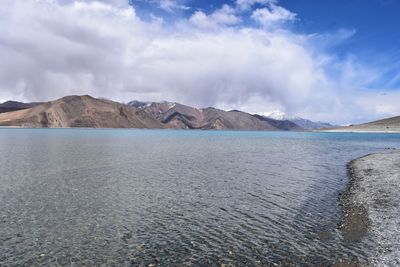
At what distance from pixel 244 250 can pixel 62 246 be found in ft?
28.1

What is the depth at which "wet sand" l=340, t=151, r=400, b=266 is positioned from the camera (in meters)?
14.3

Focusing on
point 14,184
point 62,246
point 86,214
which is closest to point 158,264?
point 62,246

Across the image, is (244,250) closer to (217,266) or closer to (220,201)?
(217,266)

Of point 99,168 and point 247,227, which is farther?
point 99,168

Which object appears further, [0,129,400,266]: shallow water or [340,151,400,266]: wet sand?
[340,151,400,266]: wet sand

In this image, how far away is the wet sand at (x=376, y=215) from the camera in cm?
1431

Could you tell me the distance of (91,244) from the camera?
48.6ft

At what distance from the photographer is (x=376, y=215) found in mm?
19641

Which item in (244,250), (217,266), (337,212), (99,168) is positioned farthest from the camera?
(99,168)

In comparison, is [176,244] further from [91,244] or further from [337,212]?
[337,212]

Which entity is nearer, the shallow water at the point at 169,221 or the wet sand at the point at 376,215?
the shallow water at the point at 169,221

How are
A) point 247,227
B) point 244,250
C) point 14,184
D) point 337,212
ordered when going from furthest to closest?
1. point 14,184
2. point 337,212
3. point 247,227
4. point 244,250

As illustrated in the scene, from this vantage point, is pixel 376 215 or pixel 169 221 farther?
pixel 376 215

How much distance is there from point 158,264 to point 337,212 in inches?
537
